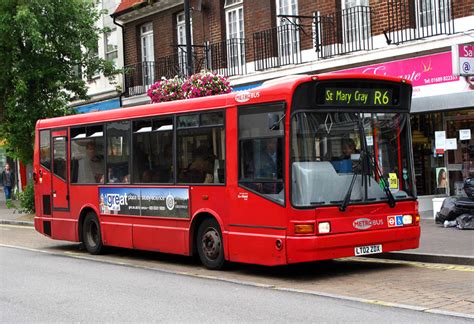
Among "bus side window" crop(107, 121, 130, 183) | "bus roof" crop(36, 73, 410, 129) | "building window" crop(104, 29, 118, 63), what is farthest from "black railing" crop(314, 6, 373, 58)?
"building window" crop(104, 29, 118, 63)

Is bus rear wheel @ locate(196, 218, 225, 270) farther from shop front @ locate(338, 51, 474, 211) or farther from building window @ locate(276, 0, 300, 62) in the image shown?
building window @ locate(276, 0, 300, 62)

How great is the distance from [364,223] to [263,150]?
1756 mm

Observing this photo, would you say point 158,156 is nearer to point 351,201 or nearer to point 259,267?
point 259,267

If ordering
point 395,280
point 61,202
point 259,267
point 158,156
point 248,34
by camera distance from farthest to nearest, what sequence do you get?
point 248,34, point 61,202, point 158,156, point 259,267, point 395,280

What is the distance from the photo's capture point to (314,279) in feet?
32.6

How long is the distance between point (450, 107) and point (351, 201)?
6671mm

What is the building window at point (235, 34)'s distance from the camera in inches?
869

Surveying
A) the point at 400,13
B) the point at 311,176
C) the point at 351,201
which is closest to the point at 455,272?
the point at 351,201

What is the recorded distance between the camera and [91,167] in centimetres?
1391

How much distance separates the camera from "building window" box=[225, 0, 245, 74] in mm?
22062

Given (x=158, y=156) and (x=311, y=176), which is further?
(x=158, y=156)

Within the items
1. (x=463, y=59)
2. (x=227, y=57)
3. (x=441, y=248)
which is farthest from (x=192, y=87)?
(x=441, y=248)

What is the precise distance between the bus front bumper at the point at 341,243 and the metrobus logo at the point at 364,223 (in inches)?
3.3

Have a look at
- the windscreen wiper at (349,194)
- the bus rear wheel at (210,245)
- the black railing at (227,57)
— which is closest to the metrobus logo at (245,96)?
the windscreen wiper at (349,194)
